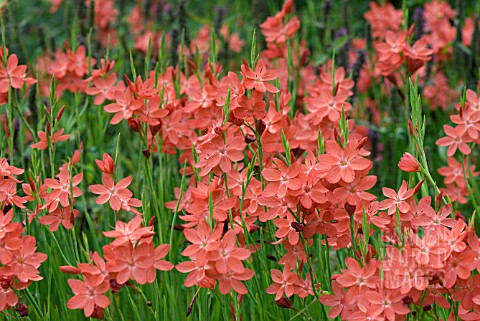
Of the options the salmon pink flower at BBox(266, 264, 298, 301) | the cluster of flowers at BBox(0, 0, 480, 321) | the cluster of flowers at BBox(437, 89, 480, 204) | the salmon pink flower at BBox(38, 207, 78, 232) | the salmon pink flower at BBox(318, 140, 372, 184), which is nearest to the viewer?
the cluster of flowers at BBox(0, 0, 480, 321)

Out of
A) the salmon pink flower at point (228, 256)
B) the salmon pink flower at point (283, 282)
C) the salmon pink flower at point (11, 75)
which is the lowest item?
the salmon pink flower at point (283, 282)

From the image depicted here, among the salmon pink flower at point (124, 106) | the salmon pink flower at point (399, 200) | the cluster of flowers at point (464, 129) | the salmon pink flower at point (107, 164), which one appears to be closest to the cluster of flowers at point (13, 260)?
the salmon pink flower at point (107, 164)

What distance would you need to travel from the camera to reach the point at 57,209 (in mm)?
1924

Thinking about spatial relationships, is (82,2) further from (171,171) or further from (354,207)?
(354,207)

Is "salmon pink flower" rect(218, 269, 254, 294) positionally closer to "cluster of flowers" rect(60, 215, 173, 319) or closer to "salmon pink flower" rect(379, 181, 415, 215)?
"cluster of flowers" rect(60, 215, 173, 319)

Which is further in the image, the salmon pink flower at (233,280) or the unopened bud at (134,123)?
the unopened bud at (134,123)

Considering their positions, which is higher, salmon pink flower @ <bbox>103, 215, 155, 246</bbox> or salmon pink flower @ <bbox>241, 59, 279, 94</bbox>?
salmon pink flower @ <bbox>241, 59, 279, 94</bbox>

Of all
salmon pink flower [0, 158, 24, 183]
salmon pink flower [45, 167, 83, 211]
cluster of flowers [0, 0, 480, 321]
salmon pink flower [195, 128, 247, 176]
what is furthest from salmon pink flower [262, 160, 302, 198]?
salmon pink flower [0, 158, 24, 183]

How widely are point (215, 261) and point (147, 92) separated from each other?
2.43ft

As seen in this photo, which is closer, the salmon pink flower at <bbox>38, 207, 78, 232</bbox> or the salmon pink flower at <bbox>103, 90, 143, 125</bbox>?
the salmon pink flower at <bbox>38, 207, 78, 232</bbox>

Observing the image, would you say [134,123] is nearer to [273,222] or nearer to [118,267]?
[273,222]

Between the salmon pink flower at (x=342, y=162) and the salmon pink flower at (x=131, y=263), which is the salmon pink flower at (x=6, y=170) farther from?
the salmon pink flower at (x=342, y=162)

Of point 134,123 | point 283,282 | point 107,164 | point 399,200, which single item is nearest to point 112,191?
point 107,164

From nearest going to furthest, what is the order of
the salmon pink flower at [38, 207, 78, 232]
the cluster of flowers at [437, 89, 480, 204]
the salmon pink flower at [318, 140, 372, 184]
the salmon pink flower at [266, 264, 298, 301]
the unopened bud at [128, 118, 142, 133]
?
1. the salmon pink flower at [318, 140, 372, 184]
2. the salmon pink flower at [266, 264, 298, 301]
3. the salmon pink flower at [38, 207, 78, 232]
4. the unopened bud at [128, 118, 142, 133]
5. the cluster of flowers at [437, 89, 480, 204]
